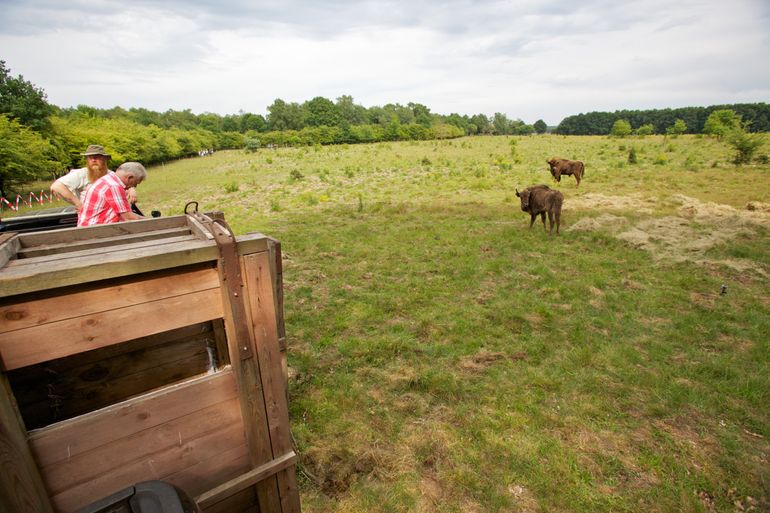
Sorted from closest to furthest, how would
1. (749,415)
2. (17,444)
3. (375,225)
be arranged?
(17,444), (749,415), (375,225)

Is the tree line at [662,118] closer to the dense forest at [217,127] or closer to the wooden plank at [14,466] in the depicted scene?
the dense forest at [217,127]

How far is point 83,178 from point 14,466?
16.0 feet

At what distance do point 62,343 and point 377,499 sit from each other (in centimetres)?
257

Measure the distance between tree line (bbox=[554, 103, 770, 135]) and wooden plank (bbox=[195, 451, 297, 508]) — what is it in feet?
223

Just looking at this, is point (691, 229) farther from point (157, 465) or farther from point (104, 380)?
point (104, 380)

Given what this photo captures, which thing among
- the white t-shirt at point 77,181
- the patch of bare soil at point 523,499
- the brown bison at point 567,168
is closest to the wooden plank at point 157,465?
the patch of bare soil at point 523,499

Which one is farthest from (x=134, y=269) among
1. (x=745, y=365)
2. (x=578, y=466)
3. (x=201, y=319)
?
(x=745, y=365)

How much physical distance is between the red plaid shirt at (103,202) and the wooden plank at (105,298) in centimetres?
272

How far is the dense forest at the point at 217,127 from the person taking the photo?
2506 cm

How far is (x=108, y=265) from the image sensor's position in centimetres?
151

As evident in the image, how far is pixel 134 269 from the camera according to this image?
5.19 feet

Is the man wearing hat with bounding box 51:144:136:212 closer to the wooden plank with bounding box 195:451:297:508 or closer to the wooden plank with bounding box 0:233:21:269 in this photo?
the wooden plank with bounding box 0:233:21:269

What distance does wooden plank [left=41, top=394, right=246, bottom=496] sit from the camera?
1631 millimetres

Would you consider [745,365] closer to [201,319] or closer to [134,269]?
[201,319]
